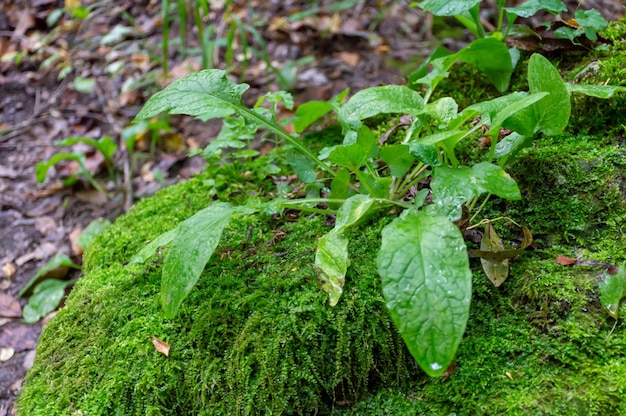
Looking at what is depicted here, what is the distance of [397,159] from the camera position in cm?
174

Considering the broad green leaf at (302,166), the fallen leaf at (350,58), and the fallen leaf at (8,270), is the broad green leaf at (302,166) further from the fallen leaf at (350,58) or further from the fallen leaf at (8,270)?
the fallen leaf at (350,58)

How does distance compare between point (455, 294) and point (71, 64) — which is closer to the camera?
point (455, 294)

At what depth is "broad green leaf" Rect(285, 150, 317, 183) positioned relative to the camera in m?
1.92

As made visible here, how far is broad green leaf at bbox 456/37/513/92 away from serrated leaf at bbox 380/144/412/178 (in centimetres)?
57

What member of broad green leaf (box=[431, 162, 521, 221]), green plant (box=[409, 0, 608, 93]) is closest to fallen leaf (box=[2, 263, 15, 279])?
green plant (box=[409, 0, 608, 93])

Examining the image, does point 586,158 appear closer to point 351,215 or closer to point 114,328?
point 351,215

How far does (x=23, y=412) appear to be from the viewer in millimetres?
1589

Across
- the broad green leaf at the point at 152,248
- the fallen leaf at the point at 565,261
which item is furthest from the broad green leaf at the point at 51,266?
the fallen leaf at the point at 565,261

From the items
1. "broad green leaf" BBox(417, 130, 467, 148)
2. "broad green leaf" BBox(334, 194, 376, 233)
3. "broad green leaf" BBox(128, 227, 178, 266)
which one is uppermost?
"broad green leaf" BBox(417, 130, 467, 148)

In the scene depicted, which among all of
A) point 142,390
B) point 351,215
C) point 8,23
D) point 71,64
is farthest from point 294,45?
point 142,390

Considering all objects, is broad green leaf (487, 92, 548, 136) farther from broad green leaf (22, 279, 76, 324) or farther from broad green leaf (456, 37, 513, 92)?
broad green leaf (22, 279, 76, 324)

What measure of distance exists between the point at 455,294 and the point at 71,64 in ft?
14.4

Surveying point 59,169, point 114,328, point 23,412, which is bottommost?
point 59,169

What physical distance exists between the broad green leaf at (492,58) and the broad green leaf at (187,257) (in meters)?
1.21
